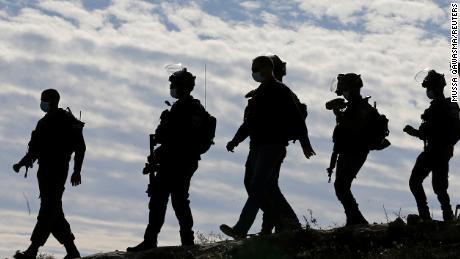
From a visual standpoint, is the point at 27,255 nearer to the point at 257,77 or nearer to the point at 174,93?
the point at 174,93

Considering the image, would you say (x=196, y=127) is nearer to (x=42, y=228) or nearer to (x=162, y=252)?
(x=162, y=252)

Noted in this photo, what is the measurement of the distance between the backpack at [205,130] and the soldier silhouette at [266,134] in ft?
2.72

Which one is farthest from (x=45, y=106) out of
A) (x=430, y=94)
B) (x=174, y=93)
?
(x=430, y=94)

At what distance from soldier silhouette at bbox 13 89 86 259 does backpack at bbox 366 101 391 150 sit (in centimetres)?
411

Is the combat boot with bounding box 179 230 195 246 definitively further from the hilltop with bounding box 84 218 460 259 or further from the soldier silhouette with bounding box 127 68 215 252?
the hilltop with bounding box 84 218 460 259

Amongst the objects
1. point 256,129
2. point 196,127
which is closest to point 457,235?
point 256,129

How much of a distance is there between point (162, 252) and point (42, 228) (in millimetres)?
2288

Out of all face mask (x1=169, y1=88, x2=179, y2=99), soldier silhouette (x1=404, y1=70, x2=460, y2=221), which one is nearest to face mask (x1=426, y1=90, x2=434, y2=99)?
soldier silhouette (x1=404, y1=70, x2=460, y2=221)

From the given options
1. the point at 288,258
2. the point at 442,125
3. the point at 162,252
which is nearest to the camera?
the point at 288,258

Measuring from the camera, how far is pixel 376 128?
12.2 m

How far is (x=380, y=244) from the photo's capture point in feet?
36.4

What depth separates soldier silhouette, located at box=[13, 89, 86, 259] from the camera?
1298 centimetres

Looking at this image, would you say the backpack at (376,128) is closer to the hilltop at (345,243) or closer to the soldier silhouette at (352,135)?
the soldier silhouette at (352,135)

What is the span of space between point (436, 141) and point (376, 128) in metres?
1.04
